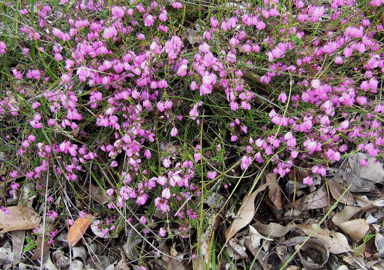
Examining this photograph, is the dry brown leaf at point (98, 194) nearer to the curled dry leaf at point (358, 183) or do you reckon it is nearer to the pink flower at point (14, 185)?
the pink flower at point (14, 185)

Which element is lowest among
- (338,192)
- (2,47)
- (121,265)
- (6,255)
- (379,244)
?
(6,255)

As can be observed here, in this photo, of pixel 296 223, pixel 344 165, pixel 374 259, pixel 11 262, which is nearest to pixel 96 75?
pixel 11 262

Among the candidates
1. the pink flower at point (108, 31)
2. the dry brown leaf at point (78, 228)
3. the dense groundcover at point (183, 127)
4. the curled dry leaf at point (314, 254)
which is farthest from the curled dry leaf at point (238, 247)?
the pink flower at point (108, 31)

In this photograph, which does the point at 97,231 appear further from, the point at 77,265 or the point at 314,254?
the point at 314,254

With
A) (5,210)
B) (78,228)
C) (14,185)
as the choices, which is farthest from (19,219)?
(78,228)

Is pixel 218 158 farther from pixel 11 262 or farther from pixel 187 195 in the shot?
pixel 11 262

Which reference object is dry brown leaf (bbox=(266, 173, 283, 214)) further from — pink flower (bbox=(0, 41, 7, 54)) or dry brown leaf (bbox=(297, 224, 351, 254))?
pink flower (bbox=(0, 41, 7, 54))
